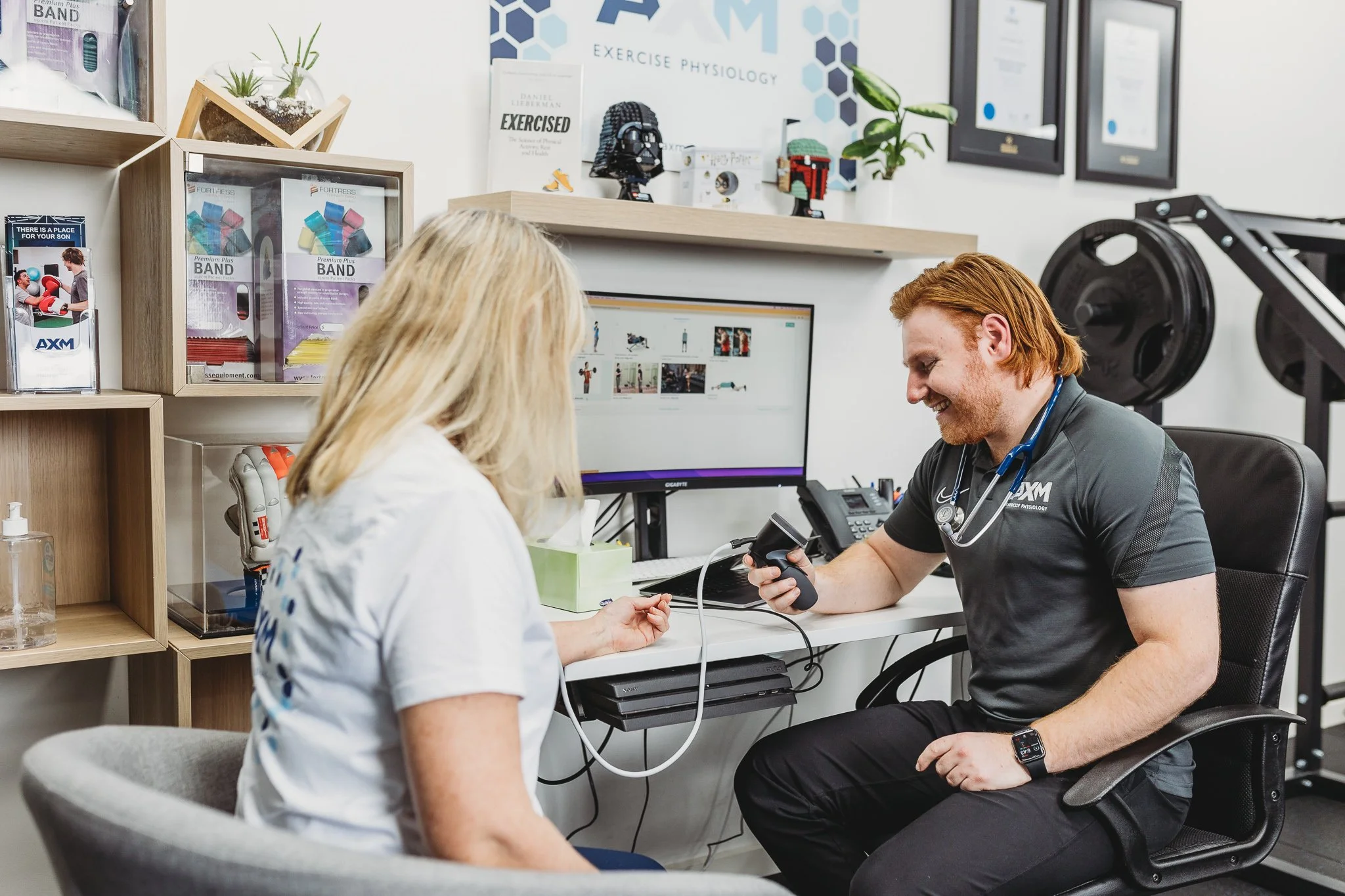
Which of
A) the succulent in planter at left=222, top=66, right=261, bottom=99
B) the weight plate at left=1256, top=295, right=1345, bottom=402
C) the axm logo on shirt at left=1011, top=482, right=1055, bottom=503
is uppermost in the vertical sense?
the succulent in planter at left=222, top=66, right=261, bottom=99

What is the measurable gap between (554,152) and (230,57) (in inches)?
22.7

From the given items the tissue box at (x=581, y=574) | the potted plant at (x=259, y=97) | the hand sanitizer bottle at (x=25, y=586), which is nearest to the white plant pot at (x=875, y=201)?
the tissue box at (x=581, y=574)

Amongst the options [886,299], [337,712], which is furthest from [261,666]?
[886,299]

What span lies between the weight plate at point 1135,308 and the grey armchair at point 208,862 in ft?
7.01

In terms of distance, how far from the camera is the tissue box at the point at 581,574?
1850mm

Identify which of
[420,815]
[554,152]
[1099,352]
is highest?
[554,152]

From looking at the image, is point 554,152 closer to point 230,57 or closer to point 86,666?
point 230,57

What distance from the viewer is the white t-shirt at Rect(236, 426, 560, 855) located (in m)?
0.89

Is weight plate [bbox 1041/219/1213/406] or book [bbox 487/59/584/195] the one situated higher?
book [bbox 487/59/584/195]

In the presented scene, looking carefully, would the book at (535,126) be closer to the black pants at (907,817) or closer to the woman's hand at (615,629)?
the woman's hand at (615,629)

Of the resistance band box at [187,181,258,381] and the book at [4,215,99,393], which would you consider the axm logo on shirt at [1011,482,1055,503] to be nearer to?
the resistance band box at [187,181,258,381]

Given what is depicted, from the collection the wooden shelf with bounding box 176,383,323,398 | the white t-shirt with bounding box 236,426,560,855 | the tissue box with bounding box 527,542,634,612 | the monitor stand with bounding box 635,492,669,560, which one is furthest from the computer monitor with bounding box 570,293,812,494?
the white t-shirt with bounding box 236,426,560,855

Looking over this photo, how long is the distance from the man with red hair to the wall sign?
776 millimetres

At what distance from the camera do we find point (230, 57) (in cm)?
197
